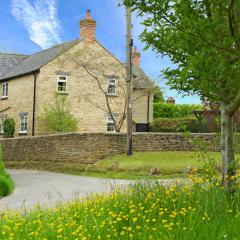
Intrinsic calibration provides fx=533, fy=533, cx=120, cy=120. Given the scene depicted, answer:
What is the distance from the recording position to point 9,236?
7.50 meters

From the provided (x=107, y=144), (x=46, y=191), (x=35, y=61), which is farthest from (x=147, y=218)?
(x=35, y=61)

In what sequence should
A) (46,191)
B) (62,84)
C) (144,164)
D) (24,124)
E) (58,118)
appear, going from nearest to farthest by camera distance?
(46,191)
(144,164)
(58,118)
(62,84)
(24,124)

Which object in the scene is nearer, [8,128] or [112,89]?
[8,128]

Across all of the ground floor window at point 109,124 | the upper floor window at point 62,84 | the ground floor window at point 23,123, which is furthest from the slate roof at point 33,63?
the ground floor window at point 109,124

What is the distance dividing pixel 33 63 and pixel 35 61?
22.8 inches

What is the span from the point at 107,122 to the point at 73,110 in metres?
3.10

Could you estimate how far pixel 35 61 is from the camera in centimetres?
4366

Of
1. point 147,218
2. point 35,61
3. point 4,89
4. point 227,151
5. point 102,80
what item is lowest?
point 147,218

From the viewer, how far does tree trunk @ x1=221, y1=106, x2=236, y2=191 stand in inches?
339

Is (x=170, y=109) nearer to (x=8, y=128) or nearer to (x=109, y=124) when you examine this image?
(x=109, y=124)

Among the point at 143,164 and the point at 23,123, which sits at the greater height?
the point at 23,123

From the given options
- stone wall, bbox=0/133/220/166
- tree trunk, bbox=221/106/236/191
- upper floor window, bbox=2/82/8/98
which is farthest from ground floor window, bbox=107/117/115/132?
tree trunk, bbox=221/106/236/191

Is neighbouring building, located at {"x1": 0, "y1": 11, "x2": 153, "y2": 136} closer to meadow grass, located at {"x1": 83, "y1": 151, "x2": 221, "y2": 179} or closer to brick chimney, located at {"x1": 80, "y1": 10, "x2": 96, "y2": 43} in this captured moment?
brick chimney, located at {"x1": 80, "y1": 10, "x2": 96, "y2": 43}

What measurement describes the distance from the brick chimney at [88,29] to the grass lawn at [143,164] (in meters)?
16.4
